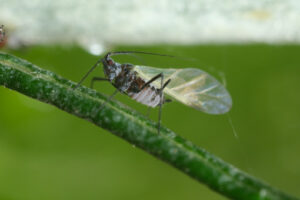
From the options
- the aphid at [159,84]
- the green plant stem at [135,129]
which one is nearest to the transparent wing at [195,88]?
the aphid at [159,84]

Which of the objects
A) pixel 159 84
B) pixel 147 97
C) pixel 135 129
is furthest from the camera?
pixel 159 84

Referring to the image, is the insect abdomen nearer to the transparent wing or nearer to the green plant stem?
the transparent wing

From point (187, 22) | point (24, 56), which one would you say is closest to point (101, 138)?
point (24, 56)

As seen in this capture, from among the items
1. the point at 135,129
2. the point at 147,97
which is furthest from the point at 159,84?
the point at 135,129

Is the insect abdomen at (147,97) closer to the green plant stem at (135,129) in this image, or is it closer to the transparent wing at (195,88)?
the transparent wing at (195,88)

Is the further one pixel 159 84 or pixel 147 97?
pixel 159 84

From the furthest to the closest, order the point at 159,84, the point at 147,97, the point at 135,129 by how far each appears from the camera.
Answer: the point at 159,84 < the point at 147,97 < the point at 135,129

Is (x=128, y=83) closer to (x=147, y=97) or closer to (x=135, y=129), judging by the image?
(x=147, y=97)

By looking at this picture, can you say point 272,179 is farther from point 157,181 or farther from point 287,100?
point 157,181
